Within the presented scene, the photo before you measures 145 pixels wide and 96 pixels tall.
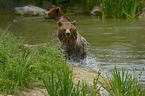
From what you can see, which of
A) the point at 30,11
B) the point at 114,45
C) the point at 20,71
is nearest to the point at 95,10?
the point at 30,11

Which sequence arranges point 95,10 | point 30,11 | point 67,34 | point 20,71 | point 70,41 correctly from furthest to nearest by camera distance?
point 30,11 → point 95,10 → point 70,41 → point 67,34 → point 20,71

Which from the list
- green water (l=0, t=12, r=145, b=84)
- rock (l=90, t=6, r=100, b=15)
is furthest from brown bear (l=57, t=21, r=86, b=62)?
rock (l=90, t=6, r=100, b=15)

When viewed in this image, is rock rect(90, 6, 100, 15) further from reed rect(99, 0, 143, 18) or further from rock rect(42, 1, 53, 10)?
rock rect(42, 1, 53, 10)

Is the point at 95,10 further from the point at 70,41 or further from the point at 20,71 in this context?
the point at 20,71

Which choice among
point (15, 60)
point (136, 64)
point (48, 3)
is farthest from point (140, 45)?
point (48, 3)

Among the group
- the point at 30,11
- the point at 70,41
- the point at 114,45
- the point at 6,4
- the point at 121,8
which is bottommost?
the point at 114,45

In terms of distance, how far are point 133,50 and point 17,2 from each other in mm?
20672

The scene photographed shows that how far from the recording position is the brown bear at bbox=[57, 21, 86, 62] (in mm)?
7434

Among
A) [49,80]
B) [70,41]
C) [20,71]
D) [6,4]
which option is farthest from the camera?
[6,4]

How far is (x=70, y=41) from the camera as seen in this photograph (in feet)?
24.9

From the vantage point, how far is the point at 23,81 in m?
4.37

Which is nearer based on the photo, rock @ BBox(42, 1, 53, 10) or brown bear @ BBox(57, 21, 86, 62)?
brown bear @ BBox(57, 21, 86, 62)

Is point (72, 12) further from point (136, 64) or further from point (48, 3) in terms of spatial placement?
point (136, 64)

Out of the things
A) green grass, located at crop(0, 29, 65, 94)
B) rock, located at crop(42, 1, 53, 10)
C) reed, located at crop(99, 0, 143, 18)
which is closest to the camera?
green grass, located at crop(0, 29, 65, 94)
